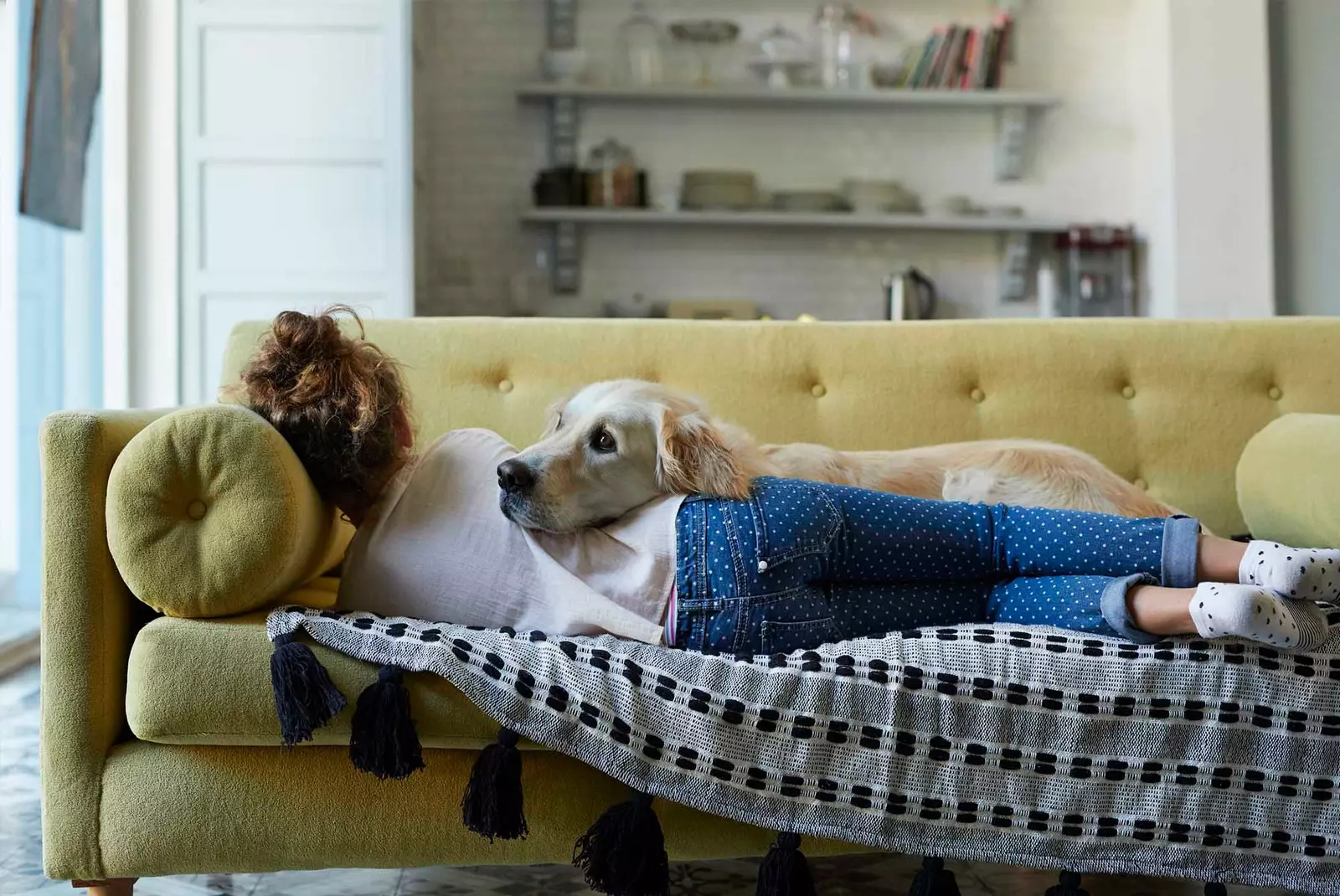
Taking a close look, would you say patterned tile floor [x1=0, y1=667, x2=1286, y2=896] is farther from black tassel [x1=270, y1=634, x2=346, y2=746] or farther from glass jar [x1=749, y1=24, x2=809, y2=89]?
glass jar [x1=749, y1=24, x2=809, y2=89]

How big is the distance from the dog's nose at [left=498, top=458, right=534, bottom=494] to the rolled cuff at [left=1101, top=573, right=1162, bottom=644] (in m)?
0.76

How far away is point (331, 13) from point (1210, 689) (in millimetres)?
4065

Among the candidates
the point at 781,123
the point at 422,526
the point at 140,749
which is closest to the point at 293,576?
the point at 422,526

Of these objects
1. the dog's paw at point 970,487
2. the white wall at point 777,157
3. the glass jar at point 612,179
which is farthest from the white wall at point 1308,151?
the dog's paw at point 970,487

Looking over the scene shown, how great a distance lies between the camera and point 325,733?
4.64 feet

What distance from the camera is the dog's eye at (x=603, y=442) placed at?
5.49ft

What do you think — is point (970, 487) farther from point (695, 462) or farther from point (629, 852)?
point (629, 852)

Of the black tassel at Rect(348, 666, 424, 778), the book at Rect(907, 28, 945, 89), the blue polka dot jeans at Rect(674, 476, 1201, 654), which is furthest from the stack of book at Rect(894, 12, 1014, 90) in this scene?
the black tassel at Rect(348, 666, 424, 778)

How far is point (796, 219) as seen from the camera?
5.20 m

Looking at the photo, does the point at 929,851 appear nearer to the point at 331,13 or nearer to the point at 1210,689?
the point at 1210,689

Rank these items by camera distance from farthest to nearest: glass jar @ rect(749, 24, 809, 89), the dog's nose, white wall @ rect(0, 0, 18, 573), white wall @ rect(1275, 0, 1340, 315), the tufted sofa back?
glass jar @ rect(749, 24, 809, 89)
white wall @ rect(1275, 0, 1340, 315)
white wall @ rect(0, 0, 18, 573)
the tufted sofa back
the dog's nose

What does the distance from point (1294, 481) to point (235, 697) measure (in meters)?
1.64

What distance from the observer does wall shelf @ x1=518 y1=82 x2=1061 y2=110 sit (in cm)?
519

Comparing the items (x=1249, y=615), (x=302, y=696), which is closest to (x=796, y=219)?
(x=1249, y=615)
